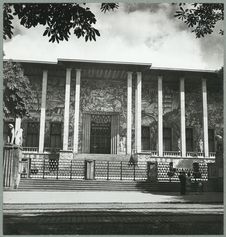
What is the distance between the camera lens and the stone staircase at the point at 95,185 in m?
15.3

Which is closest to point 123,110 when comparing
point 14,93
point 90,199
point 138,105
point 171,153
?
point 138,105

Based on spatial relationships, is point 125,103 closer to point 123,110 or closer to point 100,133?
point 123,110

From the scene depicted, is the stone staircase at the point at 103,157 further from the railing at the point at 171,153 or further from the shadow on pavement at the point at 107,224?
the shadow on pavement at the point at 107,224

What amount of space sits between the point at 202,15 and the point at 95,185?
1038cm

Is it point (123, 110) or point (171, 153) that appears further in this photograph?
point (123, 110)

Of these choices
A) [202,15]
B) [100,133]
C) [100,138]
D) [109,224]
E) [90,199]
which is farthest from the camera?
[100,133]

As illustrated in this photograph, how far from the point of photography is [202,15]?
24.4 ft

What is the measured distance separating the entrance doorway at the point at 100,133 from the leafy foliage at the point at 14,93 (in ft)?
28.5

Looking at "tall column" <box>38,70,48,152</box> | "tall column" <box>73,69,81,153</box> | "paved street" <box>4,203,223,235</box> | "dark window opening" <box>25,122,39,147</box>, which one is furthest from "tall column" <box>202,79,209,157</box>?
"paved street" <box>4,203,223,235</box>

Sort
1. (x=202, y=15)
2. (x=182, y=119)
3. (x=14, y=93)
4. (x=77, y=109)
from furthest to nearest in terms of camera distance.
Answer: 1. (x=182, y=119)
2. (x=77, y=109)
3. (x=14, y=93)
4. (x=202, y=15)

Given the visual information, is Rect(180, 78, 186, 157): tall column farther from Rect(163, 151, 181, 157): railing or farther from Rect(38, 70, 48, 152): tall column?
Rect(38, 70, 48, 152): tall column

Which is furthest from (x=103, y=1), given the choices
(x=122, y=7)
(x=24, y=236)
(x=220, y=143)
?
(x=220, y=143)

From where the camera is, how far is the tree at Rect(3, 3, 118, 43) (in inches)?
246

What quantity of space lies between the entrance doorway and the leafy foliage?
869 centimetres
